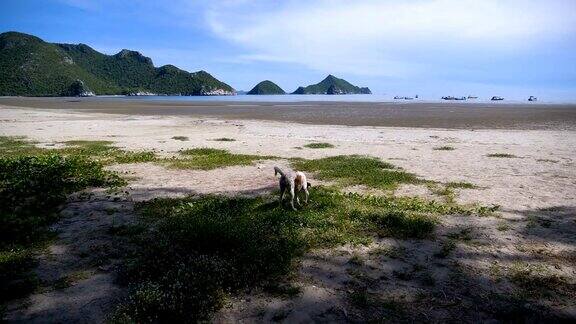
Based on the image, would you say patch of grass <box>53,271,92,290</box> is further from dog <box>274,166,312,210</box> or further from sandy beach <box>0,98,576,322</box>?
dog <box>274,166,312,210</box>

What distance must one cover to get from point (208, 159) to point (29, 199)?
32.6ft

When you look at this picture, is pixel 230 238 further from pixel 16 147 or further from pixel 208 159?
pixel 16 147

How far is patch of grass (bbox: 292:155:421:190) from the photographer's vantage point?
55.0ft

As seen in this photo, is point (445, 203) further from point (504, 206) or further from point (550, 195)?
point (550, 195)

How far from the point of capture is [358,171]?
18.7 m

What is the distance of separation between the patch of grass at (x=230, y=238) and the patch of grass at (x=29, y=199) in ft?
7.89

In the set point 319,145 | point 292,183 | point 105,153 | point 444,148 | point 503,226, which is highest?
point 292,183

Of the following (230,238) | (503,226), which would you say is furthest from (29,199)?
(503,226)

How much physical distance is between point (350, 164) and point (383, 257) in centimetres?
1157

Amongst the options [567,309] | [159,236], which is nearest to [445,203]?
[567,309]

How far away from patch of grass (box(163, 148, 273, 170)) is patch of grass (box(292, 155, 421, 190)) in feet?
9.85

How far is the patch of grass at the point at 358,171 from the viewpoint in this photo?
660 inches

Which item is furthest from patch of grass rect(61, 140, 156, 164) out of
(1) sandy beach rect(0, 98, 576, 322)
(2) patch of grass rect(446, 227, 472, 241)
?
(2) patch of grass rect(446, 227, 472, 241)

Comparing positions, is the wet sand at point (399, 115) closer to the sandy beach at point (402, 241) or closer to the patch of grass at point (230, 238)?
the sandy beach at point (402, 241)
